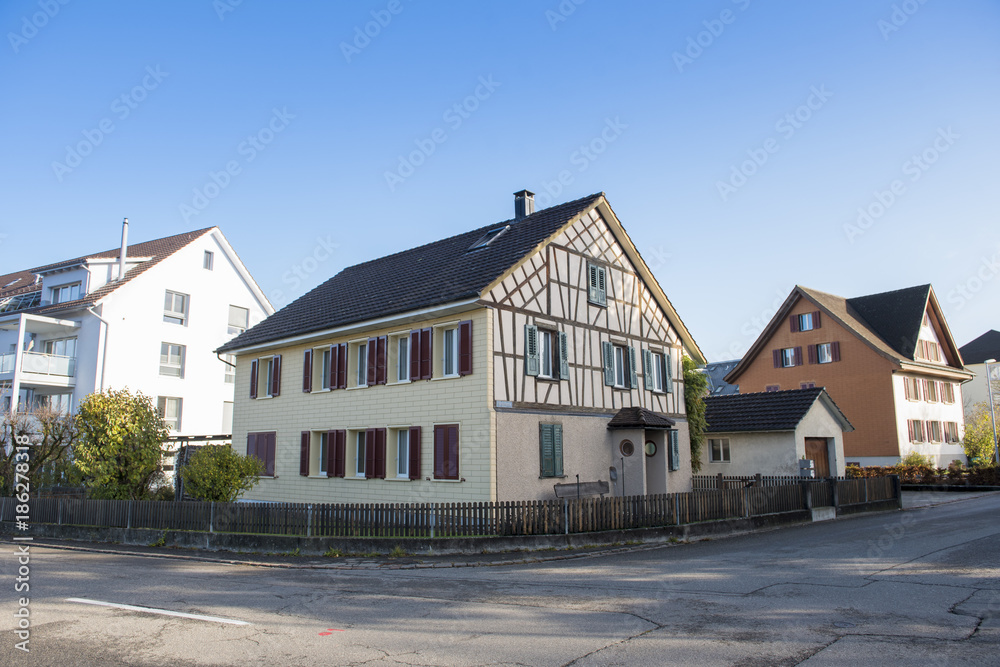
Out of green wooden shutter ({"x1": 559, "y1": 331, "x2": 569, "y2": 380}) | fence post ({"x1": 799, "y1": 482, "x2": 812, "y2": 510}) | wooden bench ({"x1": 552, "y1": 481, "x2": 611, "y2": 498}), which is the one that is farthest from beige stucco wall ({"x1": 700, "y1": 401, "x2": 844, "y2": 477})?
green wooden shutter ({"x1": 559, "y1": 331, "x2": 569, "y2": 380})

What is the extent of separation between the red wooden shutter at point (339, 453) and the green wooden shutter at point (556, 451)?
6.78 metres

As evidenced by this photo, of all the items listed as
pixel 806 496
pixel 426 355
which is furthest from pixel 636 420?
pixel 426 355

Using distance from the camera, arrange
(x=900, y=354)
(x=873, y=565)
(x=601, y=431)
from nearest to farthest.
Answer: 1. (x=873, y=565)
2. (x=601, y=431)
3. (x=900, y=354)

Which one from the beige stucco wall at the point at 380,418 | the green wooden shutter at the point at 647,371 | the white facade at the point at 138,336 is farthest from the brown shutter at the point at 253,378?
the green wooden shutter at the point at 647,371

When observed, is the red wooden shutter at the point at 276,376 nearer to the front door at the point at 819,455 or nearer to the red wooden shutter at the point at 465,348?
the red wooden shutter at the point at 465,348

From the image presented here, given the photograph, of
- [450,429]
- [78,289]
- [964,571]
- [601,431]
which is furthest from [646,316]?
[78,289]

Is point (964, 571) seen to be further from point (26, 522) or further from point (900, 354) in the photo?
point (900, 354)

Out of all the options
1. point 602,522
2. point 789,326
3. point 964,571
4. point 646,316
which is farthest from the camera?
point 789,326

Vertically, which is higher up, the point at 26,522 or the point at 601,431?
the point at 601,431

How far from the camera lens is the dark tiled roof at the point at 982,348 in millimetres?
74238

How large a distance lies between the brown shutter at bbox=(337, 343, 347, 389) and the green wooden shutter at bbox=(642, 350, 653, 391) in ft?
34.1

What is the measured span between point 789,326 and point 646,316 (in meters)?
25.5

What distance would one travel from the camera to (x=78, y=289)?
34500mm

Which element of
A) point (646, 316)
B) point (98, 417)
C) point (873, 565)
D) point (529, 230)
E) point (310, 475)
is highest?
point (529, 230)
